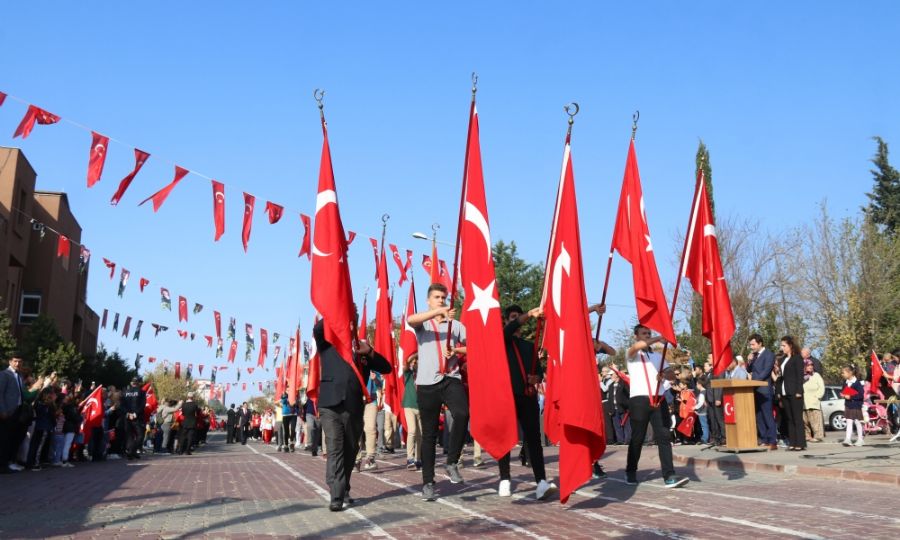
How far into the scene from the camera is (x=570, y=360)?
8.73 meters

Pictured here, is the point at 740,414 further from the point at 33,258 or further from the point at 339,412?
the point at 33,258

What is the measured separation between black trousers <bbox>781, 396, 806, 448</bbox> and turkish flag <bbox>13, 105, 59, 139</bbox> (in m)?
15.1

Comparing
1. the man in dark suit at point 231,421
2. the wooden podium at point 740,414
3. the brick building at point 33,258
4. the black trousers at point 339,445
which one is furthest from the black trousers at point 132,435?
the man in dark suit at point 231,421

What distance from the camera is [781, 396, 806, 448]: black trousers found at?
16109 millimetres

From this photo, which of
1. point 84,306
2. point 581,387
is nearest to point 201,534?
point 581,387

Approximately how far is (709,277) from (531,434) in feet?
11.5

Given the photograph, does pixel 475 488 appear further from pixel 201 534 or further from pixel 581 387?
pixel 201 534

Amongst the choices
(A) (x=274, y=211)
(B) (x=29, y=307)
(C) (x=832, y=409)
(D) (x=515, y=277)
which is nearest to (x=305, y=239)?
(A) (x=274, y=211)

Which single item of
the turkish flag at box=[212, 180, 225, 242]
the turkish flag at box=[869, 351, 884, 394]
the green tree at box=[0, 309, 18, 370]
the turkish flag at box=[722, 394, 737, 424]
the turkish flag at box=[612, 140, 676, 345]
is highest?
the turkish flag at box=[212, 180, 225, 242]

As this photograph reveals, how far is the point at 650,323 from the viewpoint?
33.2 ft

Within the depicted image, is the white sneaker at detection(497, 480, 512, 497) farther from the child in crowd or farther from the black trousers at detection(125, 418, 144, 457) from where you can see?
the black trousers at detection(125, 418, 144, 457)

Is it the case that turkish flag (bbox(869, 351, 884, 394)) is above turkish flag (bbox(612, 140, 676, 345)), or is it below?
below

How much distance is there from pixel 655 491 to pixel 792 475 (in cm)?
348

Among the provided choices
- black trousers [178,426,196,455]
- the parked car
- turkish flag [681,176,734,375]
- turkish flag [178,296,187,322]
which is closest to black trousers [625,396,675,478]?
turkish flag [681,176,734,375]
